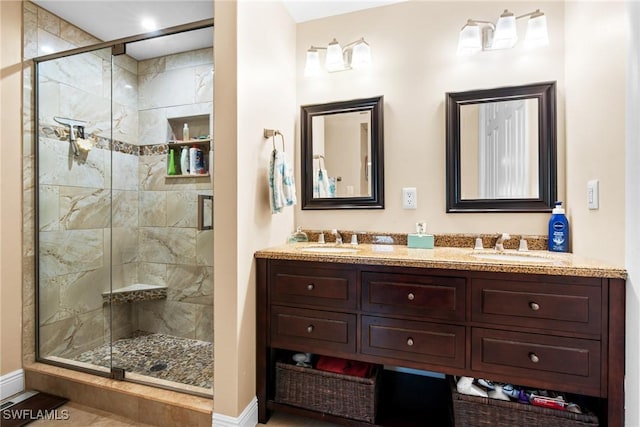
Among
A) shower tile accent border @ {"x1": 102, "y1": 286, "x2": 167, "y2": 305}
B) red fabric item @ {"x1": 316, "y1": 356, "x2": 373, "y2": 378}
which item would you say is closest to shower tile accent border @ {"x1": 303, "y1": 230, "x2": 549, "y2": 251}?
red fabric item @ {"x1": 316, "y1": 356, "x2": 373, "y2": 378}

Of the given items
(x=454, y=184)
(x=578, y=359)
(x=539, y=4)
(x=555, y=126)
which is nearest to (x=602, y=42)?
(x=555, y=126)

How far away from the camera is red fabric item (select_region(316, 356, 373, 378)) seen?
151cm

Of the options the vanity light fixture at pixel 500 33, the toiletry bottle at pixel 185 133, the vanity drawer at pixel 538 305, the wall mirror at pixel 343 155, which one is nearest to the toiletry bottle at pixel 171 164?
the toiletry bottle at pixel 185 133

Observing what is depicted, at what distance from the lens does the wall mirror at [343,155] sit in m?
1.98

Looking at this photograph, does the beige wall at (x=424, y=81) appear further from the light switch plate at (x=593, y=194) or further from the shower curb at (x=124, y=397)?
the shower curb at (x=124, y=397)

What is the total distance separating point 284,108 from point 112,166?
155 centimetres

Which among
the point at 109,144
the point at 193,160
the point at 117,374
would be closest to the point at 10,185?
the point at 109,144

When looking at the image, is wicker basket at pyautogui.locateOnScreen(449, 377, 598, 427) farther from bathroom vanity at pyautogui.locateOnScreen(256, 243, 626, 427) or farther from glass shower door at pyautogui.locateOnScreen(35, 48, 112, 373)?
glass shower door at pyautogui.locateOnScreen(35, 48, 112, 373)

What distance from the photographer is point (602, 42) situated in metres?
1.28

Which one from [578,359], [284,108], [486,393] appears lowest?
[486,393]

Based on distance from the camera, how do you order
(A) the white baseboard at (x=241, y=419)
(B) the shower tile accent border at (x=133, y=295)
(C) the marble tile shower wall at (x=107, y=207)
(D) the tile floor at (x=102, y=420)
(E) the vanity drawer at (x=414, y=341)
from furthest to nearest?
(B) the shower tile accent border at (x=133, y=295), (C) the marble tile shower wall at (x=107, y=207), (D) the tile floor at (x=102, y=420), (A) the white baseboard at (x=241, y=419), (E) the vanity drawer at (x=414, y=341)

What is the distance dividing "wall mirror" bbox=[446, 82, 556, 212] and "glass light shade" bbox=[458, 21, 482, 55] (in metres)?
0.24

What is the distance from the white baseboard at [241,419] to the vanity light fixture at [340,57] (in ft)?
6.70

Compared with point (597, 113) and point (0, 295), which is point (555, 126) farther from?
point (0, 295)
